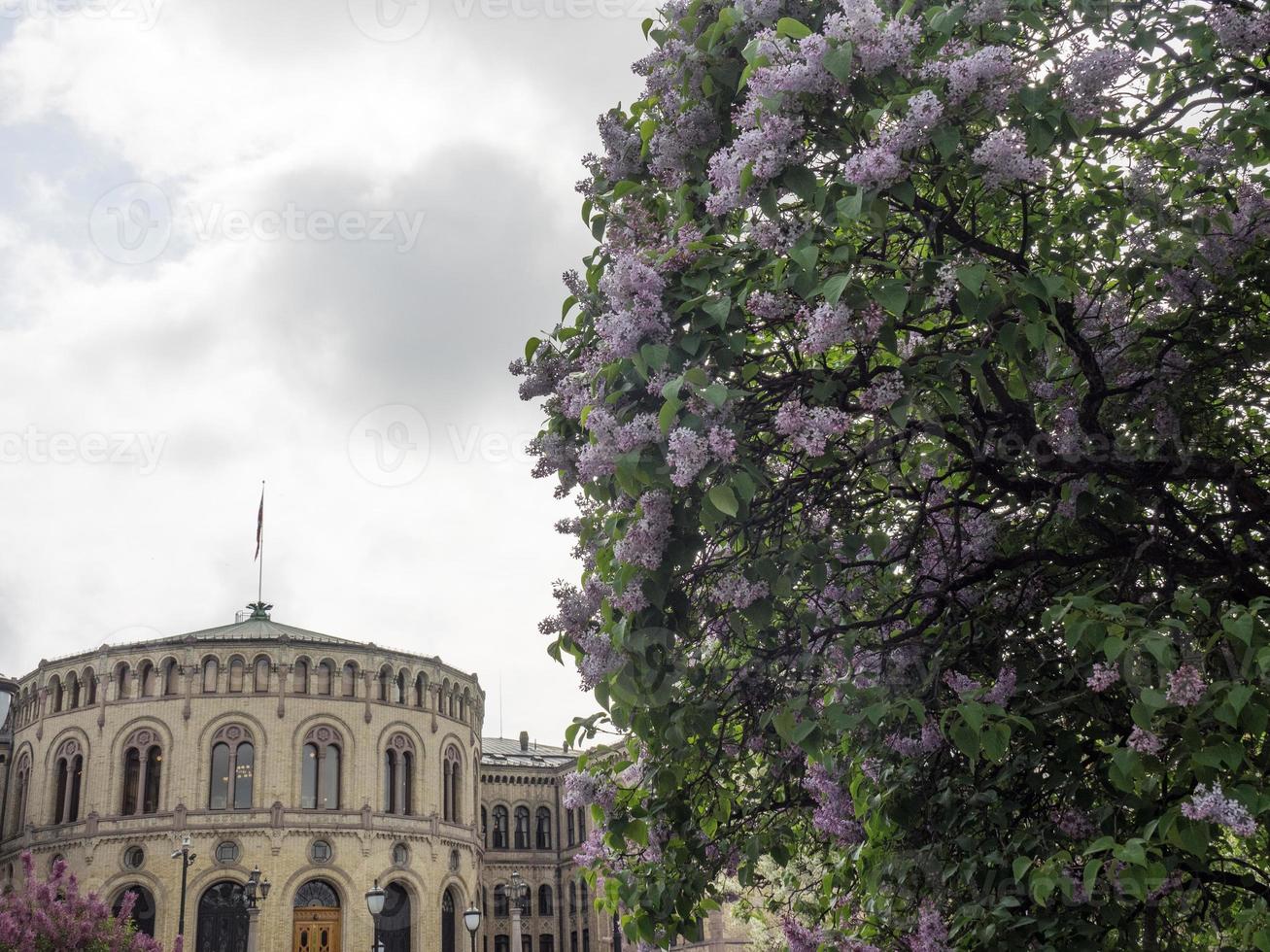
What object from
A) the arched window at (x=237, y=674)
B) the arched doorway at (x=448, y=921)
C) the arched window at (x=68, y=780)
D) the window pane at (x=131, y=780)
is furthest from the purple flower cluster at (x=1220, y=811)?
the arched window at (x=68, y=780)

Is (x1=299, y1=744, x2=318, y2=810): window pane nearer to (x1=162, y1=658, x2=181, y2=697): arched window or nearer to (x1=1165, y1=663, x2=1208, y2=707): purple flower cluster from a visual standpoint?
(x1=162, y1=658, x2=181, y2=697): arched window

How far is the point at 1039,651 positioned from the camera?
22.3 ft

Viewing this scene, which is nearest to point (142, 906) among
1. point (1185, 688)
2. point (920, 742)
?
point (920, 742)

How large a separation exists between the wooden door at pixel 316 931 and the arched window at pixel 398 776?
192 inches

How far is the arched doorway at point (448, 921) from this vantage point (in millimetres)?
50469

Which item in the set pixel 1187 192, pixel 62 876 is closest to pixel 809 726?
pixel 1187 192

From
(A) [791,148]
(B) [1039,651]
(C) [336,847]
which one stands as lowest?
(B) [1039,651]

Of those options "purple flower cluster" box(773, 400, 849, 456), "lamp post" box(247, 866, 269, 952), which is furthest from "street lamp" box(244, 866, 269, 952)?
"purple flower cluster" box(773, 400, 849, 456)

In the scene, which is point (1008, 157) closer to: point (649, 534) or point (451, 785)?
point (649, 534)

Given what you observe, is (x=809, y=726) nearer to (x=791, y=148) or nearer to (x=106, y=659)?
(x=791, y=148)

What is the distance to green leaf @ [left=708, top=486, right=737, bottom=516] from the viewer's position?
178 inches

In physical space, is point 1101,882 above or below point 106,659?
below

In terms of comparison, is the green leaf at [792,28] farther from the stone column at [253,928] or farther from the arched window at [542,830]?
the arched window at [542,830]

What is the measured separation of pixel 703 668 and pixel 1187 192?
3.79 meters
